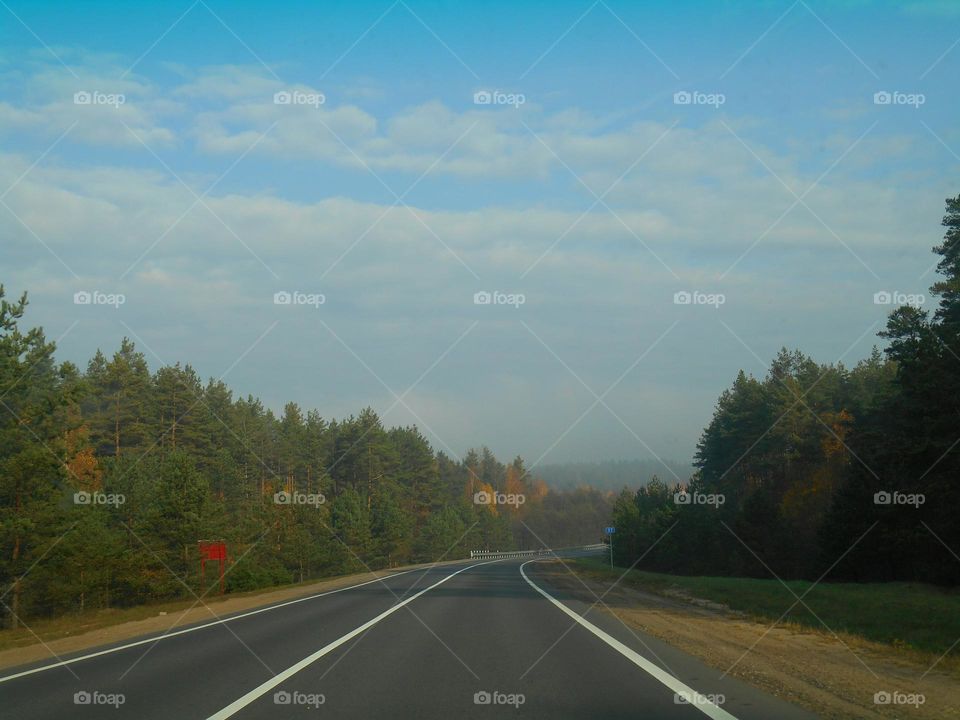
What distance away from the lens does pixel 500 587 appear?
33312 millimetres

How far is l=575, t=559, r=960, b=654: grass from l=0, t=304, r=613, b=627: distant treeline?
2552 centimetres

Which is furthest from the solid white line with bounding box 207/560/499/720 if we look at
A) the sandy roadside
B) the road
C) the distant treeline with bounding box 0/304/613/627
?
the distant treeline with bounding box 0/304/613/627

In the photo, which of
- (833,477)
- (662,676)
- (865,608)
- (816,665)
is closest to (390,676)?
(662,676)

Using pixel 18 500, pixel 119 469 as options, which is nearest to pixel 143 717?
pixel 18 500

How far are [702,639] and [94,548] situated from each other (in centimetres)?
3059

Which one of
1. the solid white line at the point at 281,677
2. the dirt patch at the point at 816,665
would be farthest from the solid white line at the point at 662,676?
the solid white line at the point at 281,677

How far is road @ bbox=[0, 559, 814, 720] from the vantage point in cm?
868

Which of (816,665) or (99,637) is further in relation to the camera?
(99,637)

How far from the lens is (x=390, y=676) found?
10734 millimetres

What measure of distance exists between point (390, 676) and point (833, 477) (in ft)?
201

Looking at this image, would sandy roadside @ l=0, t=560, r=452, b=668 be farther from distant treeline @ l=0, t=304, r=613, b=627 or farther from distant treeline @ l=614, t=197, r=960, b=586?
distant treeline @ l=614, t=197, r=960, b=586

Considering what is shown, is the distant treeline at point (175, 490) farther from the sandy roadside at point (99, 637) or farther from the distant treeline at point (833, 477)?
the distant treeline at point (833, 477)

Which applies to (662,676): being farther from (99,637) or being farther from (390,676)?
(99,637)

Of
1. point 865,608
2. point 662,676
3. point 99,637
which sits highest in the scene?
point 662,676
